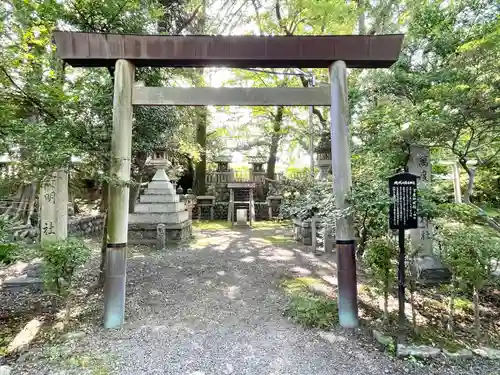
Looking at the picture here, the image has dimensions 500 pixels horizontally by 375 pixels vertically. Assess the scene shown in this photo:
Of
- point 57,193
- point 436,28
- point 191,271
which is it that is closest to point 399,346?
point 191,271

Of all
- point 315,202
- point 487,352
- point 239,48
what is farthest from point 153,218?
point 487,352

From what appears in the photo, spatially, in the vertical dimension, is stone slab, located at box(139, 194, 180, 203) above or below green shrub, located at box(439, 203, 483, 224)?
above

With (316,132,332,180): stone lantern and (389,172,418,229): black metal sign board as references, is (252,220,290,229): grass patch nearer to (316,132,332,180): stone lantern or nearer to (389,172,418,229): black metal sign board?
(316,132,332,180): stone lantern

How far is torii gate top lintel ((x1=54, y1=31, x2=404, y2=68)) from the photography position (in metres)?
3.76

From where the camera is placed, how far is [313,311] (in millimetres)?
3984

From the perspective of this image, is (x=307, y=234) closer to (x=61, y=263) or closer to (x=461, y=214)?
(x=461, y=214)

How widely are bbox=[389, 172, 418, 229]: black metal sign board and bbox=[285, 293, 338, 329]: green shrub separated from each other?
1.39 m

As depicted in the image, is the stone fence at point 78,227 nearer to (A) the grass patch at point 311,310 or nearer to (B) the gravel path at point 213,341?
(B) the gravel path at point 213,341

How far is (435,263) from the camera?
6.02m

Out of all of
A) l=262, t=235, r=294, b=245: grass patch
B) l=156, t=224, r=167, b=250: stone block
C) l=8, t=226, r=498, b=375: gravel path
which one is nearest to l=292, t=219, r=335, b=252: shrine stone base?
l=262, t=235, r=294, b=245: grass patch

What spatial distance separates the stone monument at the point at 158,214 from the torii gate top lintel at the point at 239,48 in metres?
5.56

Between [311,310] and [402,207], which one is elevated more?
[402,207]

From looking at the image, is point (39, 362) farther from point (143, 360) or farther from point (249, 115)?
point (249, 115)

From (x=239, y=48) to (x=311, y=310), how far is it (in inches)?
136
